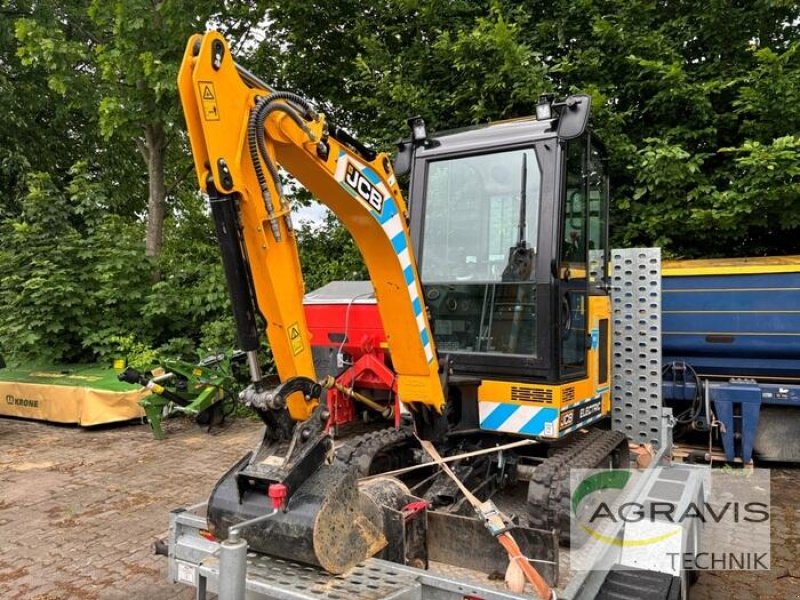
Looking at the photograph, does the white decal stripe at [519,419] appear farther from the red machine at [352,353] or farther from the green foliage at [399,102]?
the green foliage at [399,102]

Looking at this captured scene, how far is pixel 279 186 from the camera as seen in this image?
261cm

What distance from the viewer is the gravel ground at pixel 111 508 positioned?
3.78m

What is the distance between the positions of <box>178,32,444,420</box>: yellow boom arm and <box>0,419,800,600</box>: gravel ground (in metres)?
2.03

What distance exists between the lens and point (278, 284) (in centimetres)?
261

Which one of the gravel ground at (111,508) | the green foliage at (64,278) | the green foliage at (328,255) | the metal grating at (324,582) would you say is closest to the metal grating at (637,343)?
the gravel ground at (111,508)

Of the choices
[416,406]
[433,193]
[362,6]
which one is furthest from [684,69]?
[416,406]

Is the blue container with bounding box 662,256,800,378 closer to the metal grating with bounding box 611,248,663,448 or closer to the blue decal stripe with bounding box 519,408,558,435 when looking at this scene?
the metal grating with bounding box 611,248,663,448

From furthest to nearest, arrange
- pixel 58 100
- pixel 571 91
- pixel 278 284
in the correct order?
pixel 58 100 < pixel 571 91 < pixel 278 284

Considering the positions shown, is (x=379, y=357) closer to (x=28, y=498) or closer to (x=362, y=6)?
(x=28, y=498)

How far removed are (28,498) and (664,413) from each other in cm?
528

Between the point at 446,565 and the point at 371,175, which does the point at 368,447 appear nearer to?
the point at 446,565

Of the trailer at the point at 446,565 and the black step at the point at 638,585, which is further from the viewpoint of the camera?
the black step at the point at 638,585

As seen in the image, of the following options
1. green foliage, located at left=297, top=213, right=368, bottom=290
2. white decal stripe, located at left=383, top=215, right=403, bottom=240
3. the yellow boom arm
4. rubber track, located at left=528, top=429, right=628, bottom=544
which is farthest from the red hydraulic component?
green foliage, located at left=297, top=213, right=368, bottom=290

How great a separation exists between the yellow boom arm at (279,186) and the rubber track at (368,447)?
2.63 ft
